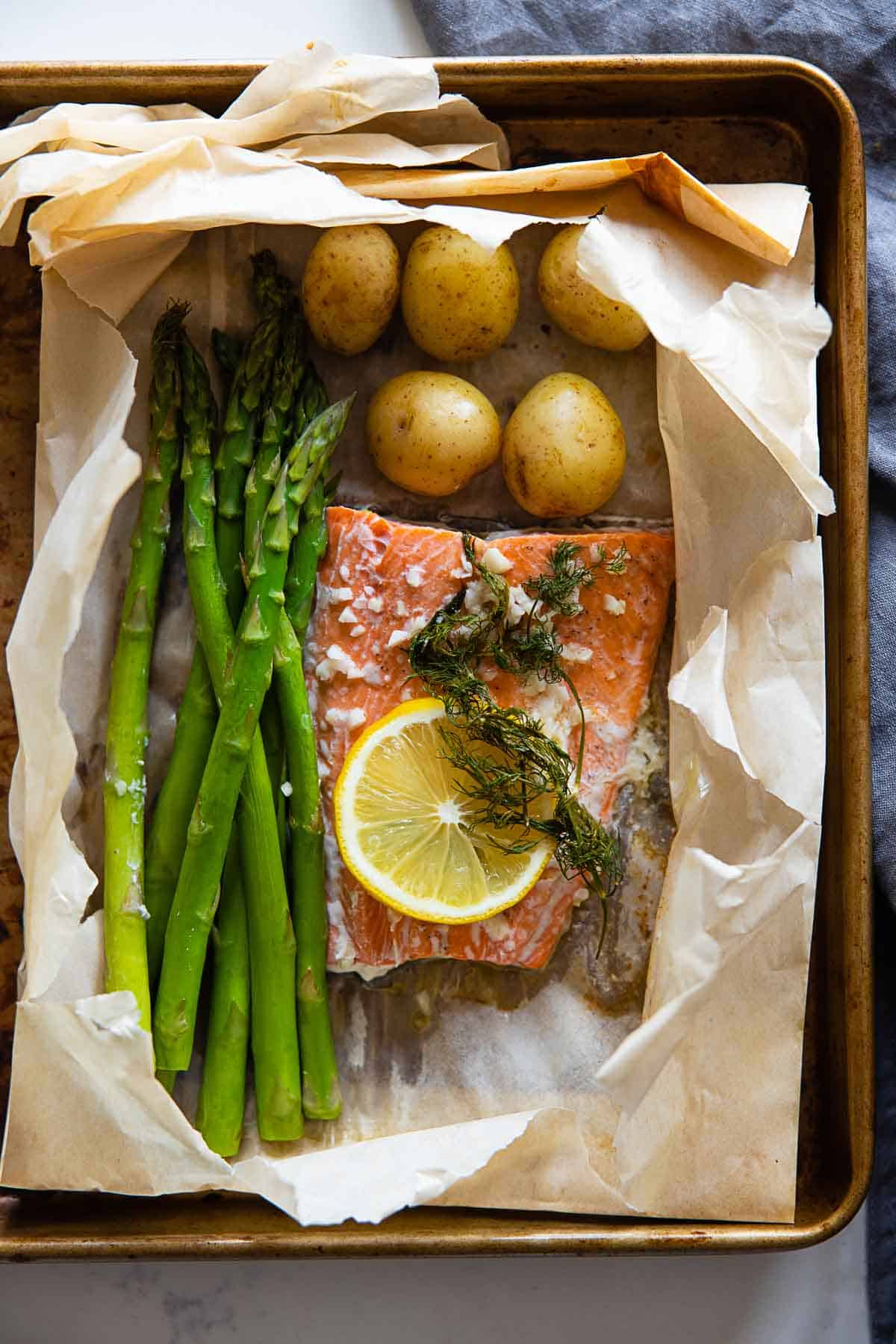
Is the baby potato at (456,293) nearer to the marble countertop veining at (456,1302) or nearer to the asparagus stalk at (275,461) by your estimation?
the asparagus stalk at (275,461)

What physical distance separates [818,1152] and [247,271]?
170 centimetres

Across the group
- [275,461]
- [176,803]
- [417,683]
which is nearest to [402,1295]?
[176,803]

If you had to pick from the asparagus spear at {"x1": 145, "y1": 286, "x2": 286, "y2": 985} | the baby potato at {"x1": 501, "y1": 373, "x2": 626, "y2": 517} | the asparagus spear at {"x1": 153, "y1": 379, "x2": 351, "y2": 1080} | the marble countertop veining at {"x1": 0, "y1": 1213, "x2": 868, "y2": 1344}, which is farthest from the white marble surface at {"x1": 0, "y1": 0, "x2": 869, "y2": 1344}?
the baby potato at {"x1": 501, "y1": 373, "x2": 626, "y2": 517}

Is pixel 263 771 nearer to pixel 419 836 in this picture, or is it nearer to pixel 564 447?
pixel 419 836

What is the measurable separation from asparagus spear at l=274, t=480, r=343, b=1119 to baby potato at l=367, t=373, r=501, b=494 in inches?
5.7

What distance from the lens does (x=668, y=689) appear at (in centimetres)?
181

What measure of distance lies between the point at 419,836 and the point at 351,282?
0.87 metres

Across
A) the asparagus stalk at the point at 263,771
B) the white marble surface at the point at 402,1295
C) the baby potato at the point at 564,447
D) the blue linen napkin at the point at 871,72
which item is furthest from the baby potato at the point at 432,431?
the white marble surface at the point at 402,1295

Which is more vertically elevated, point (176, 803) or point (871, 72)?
point (871, 72)

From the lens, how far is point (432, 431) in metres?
1.79

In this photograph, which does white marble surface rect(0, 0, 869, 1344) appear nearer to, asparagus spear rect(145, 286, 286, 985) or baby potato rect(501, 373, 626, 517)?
asparagus spear rect(145, 286, 286, 985)

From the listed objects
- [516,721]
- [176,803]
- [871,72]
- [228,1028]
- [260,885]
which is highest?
[871,72]

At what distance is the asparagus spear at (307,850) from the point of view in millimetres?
1821

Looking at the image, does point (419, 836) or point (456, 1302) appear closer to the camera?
point (419, 836)
